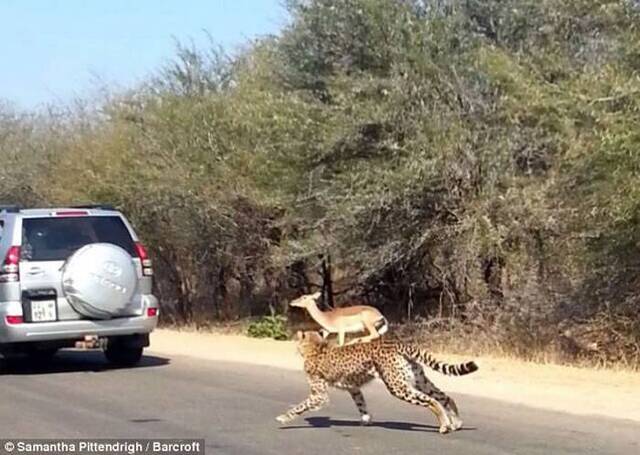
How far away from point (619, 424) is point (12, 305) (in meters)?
7.36

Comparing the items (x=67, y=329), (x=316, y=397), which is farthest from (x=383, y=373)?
(x=67, y=329)

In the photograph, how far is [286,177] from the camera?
21.4 meters

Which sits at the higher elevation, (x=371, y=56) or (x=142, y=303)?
(x=371, y=56)

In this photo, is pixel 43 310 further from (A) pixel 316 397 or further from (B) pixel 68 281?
(A) pixel 316 397

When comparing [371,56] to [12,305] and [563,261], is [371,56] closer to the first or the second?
[563,261]

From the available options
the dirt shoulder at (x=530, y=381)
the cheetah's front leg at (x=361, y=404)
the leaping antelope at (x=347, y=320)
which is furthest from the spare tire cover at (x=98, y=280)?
the cheetah's front leg at (x=361, y=404)

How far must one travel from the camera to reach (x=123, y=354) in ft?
57.4

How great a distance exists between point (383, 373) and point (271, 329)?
12844 millimetres

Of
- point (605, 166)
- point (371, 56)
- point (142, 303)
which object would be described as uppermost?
point (371, 56)

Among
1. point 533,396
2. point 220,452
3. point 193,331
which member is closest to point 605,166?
point 533,396

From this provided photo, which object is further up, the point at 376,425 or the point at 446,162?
the point at 446,162

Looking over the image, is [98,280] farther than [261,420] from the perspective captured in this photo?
Yes

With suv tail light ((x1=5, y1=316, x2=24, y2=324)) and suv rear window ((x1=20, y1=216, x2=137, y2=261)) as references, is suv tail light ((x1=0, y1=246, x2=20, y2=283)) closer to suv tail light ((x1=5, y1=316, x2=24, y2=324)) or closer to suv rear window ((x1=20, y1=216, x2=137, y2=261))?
suv rear window ((x1=20, y1=216, x2=137, y2=261))

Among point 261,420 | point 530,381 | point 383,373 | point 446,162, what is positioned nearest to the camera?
point 383,373
